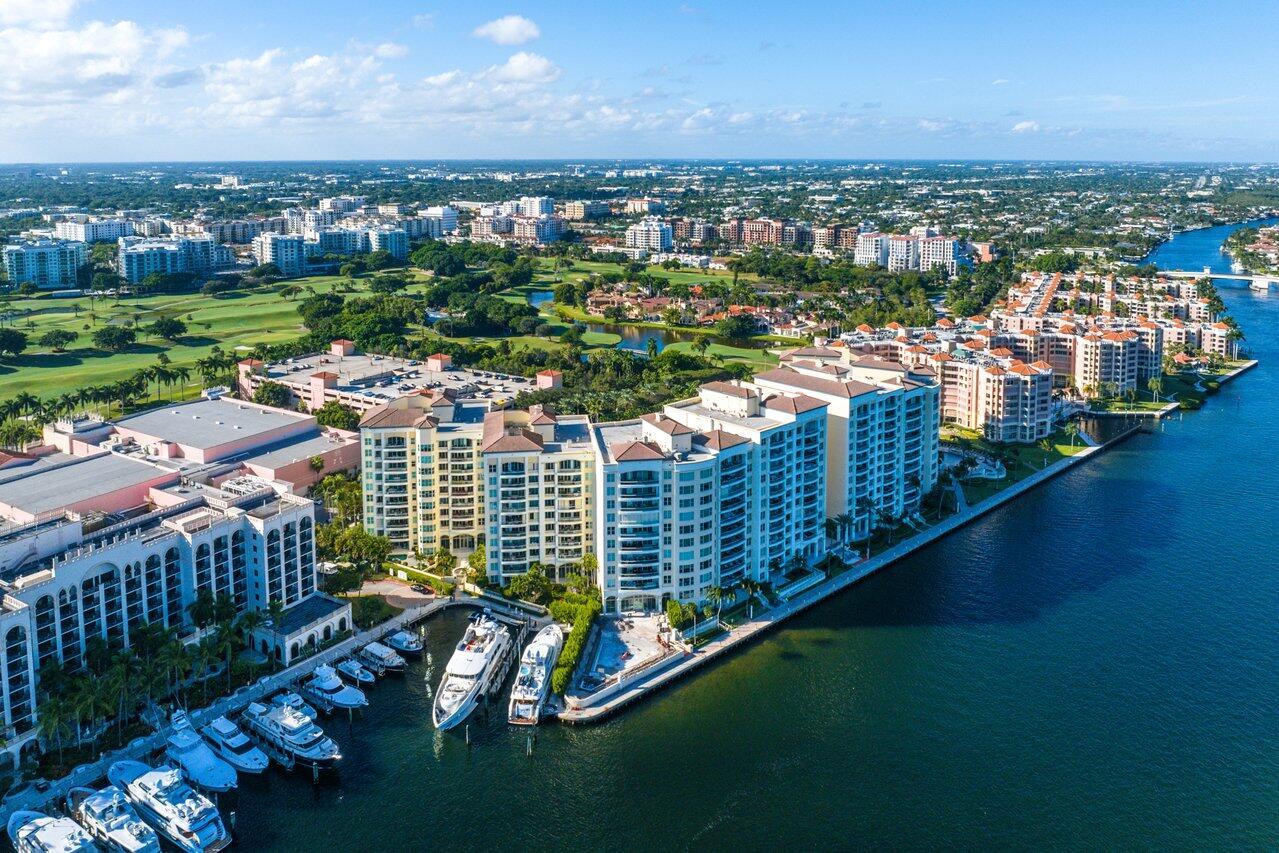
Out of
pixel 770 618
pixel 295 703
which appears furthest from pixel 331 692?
pixel 770 618

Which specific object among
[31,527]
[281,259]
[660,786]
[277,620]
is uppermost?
[281,259]

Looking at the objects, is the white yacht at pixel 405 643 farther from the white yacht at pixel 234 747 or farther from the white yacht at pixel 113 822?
the white yacht at pixel 113 822

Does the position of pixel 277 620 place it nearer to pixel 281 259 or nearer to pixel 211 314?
pixel 211 314

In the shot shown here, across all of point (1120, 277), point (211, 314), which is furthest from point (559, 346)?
point (1120, 277)

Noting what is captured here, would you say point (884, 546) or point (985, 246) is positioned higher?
point (985, 246)

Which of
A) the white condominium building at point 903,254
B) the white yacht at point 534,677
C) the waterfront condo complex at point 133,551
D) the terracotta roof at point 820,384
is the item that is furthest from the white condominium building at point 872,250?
the white yacht at point 534,677

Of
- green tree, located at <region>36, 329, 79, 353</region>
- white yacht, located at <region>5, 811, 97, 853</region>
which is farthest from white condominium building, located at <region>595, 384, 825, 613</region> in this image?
green tree, located at <region>36, 329, 79, 353</region>

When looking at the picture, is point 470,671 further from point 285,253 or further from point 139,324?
point 285,253
